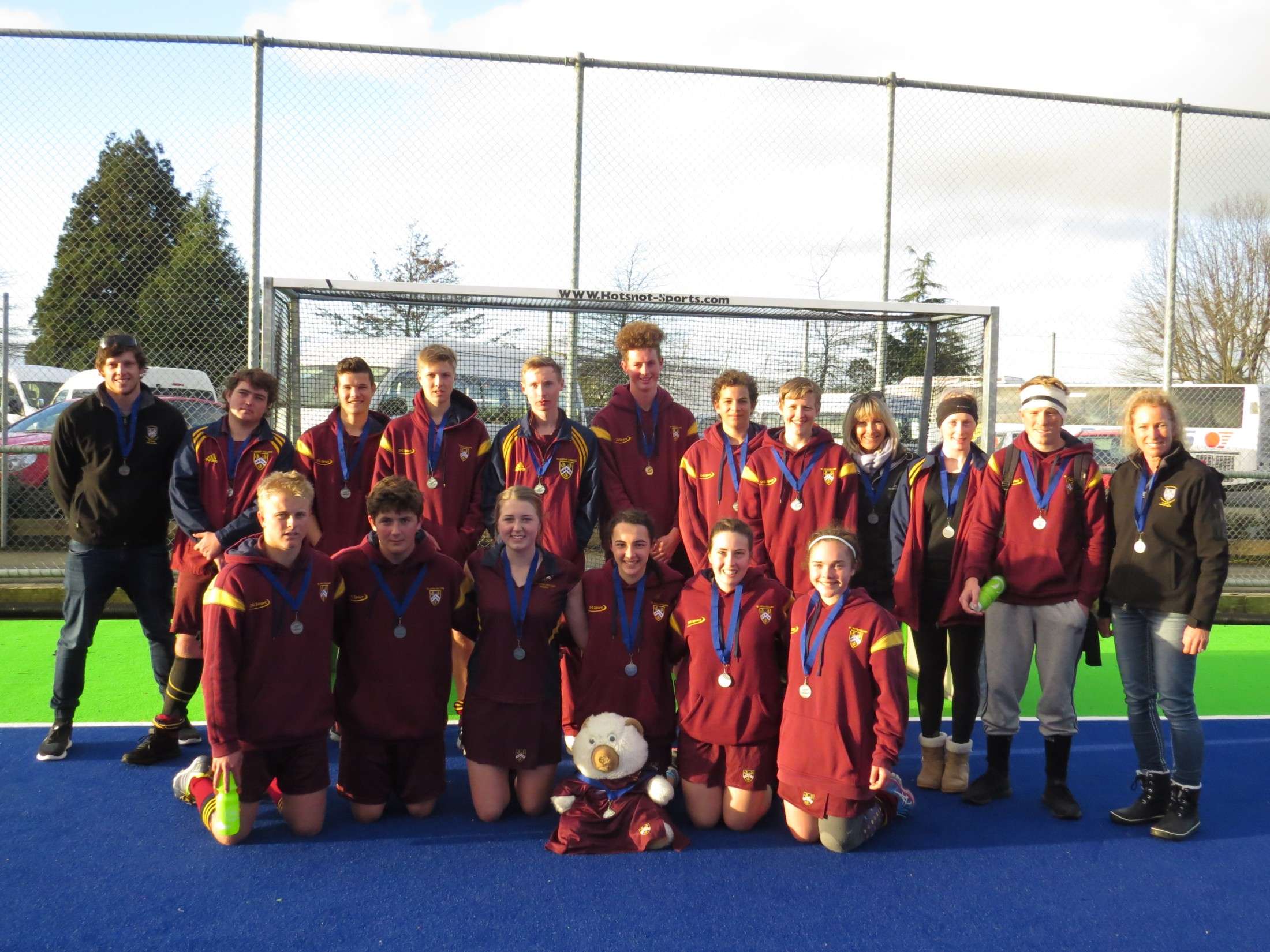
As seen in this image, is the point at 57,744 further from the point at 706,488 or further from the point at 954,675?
the point at 954,675

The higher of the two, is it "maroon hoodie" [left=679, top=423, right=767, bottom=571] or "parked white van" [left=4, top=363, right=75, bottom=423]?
"parked white van" [left=4, top=363, right=75, bottom=423]

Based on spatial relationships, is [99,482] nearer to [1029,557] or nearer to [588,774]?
[588,774]

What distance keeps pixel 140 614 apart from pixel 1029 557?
4.17 metres

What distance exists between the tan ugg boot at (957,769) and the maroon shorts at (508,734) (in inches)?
70.8

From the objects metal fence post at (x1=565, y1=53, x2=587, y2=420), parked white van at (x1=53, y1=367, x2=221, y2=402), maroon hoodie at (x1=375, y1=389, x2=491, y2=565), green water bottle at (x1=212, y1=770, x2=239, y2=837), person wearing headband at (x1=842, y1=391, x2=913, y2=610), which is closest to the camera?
green water bottle at (x1=212, y1=770, x2=239, y2=837)

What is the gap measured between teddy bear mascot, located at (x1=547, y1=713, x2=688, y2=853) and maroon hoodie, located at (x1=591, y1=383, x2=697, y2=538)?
137 centimetres

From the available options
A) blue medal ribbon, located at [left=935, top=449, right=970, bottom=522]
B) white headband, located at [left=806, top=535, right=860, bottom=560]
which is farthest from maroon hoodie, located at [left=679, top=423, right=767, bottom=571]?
blue medal ribbon, located at [left=935, top=449, right=970, bottom=522]

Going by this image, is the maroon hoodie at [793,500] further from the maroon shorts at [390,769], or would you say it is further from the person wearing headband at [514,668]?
the maroon shorts at [390,769]

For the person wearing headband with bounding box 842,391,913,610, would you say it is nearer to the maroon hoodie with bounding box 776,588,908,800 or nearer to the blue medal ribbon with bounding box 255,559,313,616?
the maroon hoodie with bounding box 776,588,908,800

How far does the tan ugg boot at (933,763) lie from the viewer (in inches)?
183

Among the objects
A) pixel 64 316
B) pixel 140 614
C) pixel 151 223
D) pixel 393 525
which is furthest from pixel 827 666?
pixel 64 316

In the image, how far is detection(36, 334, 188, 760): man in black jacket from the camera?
4.75 m

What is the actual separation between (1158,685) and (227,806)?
3.73 meters

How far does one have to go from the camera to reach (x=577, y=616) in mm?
4363
